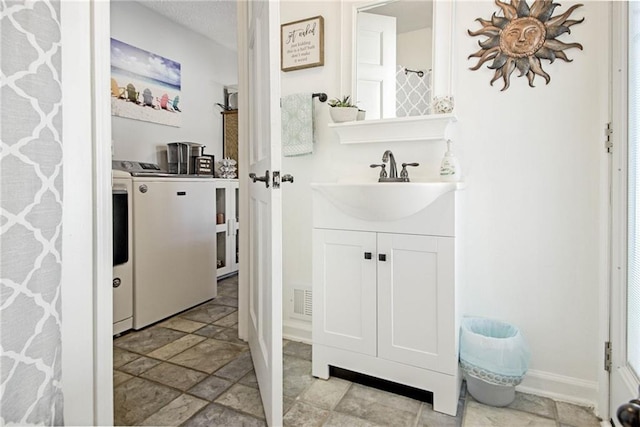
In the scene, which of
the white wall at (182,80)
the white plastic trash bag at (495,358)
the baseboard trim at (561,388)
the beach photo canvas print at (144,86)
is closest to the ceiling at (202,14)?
the white wall at (182,80)

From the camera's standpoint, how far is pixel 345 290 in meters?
1.68

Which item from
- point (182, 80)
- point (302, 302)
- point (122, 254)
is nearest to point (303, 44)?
point (302, 302)

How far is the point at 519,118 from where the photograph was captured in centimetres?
162

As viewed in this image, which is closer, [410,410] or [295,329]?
[410,410]

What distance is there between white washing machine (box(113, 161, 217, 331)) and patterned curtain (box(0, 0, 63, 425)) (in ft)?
4.88

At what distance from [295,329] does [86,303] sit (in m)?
1.37

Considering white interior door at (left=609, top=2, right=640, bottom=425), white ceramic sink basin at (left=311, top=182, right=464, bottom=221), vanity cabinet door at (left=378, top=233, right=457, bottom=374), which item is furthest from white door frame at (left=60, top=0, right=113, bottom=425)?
white interior door at (left=609, top=2, right=640, bottom=425)

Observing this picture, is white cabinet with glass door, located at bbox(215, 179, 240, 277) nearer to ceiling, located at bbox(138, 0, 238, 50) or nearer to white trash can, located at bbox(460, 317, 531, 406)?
ceiling, located at bbox(138, 0, 238, 50)

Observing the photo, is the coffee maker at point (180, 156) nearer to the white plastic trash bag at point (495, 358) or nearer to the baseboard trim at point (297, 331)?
the baseboard trim at point (297, 331)

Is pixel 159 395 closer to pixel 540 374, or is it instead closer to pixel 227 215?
pixel 540 374

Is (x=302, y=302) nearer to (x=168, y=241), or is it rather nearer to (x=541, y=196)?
(x=168, y=241)

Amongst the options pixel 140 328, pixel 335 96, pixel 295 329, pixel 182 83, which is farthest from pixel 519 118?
pixel 182 83

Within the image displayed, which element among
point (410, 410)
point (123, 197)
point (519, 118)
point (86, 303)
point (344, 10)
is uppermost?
point (344, 10)

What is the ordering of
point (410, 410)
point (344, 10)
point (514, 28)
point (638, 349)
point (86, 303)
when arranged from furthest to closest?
point (344, 10) < point (514, 28) < point (410, 410) < point (638, 349) < point (86, 303)
